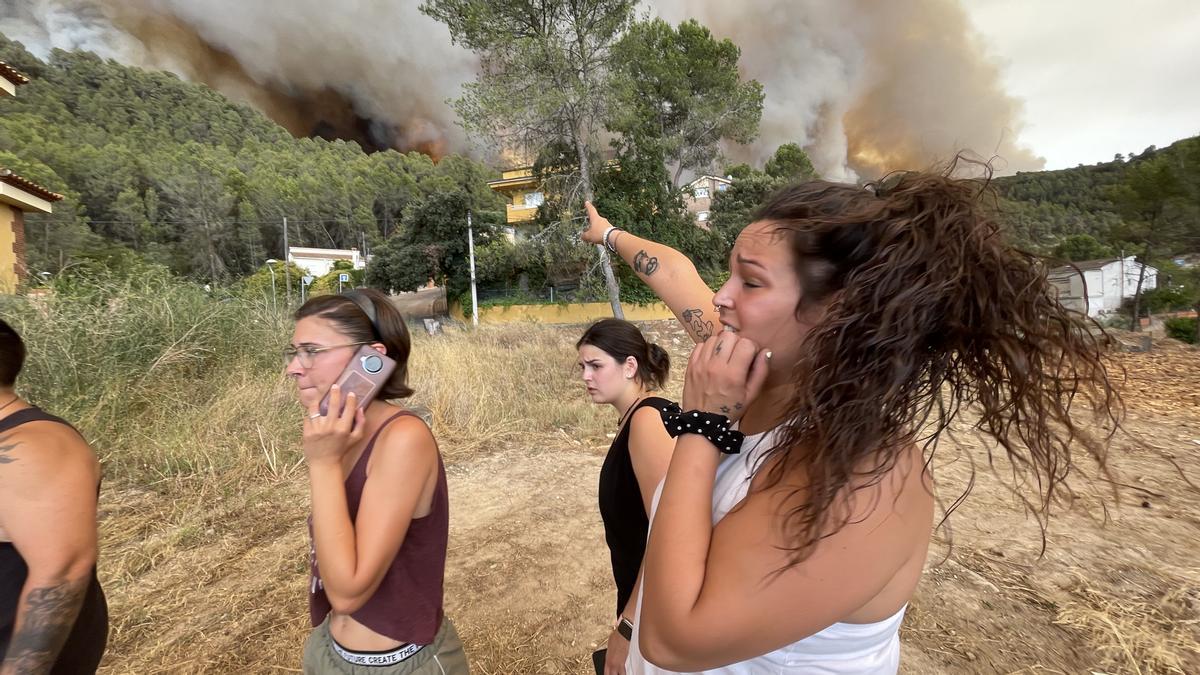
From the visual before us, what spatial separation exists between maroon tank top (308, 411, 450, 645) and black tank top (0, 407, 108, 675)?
1.99 feet

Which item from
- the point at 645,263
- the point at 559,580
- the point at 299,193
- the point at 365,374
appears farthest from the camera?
the point at 299,193

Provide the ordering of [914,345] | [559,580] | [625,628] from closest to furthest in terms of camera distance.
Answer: [914,345] < [625,628] < [559,580]

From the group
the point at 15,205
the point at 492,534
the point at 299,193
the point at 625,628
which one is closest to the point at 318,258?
the point at 299,193

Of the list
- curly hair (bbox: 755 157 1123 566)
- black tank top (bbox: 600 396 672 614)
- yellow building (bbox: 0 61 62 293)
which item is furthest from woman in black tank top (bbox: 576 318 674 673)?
yellow building (bbox: 0 61 62 293)

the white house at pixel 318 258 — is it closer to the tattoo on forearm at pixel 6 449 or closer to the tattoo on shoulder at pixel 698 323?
the tattoo on forearm at pixel 6 449

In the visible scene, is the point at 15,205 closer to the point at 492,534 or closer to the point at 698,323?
the point at 492,534

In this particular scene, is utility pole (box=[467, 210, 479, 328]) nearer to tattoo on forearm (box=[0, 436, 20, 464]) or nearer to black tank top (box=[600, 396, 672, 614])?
black tank top (box=[600, 396, 672, 614])

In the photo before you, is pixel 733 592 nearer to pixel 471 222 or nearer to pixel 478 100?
pixel 478 100

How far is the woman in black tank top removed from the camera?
1.47 m

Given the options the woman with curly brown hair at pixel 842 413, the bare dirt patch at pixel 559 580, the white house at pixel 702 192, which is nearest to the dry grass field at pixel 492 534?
the bare dirt patch at pixel 559 580

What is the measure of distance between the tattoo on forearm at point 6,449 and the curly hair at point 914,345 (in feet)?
5.70

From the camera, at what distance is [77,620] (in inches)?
51.3

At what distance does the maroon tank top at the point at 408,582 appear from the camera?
4.21ft

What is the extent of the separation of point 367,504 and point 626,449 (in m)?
0.86
